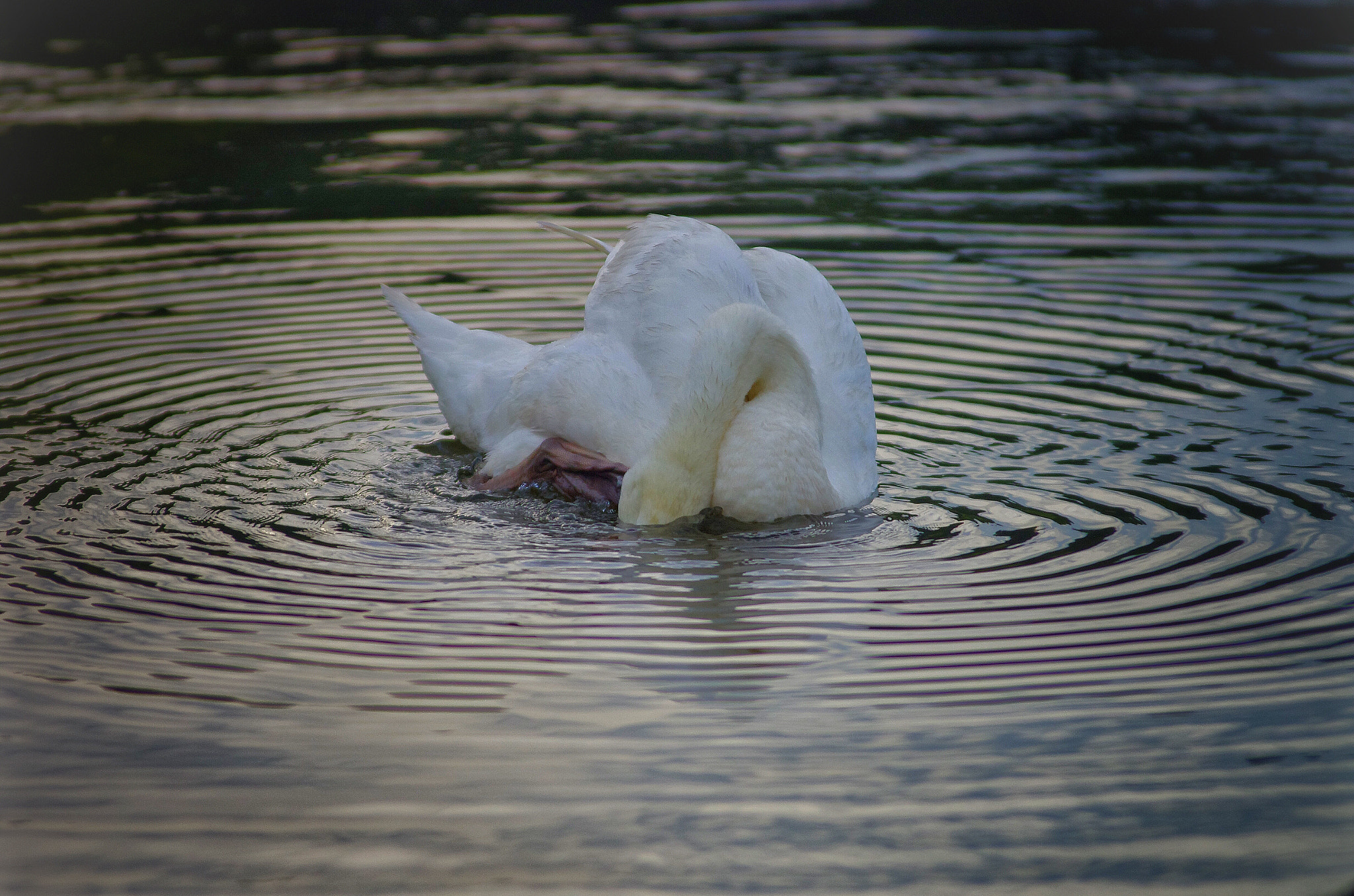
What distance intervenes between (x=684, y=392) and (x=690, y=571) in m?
0.86

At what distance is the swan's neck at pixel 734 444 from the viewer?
583cm

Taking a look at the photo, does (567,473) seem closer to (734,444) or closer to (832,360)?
(734,444)

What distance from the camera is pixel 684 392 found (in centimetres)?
589

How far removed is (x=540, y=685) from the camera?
4.38 metres

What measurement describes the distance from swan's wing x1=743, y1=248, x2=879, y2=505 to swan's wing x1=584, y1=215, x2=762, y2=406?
130 mm

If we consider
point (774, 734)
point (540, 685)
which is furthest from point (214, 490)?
point (774, 734)

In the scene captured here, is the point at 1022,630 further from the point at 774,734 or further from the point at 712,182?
the point at 712,182

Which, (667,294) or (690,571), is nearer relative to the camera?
(690,571)

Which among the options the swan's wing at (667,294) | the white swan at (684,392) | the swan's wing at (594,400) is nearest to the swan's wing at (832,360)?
the white swan at (684,392)

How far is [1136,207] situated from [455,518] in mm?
6733

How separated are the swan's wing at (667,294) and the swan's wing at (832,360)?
0.13m

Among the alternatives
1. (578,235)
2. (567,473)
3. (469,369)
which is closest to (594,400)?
(567,473)

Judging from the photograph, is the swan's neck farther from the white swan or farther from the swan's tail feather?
the swan's tail feather

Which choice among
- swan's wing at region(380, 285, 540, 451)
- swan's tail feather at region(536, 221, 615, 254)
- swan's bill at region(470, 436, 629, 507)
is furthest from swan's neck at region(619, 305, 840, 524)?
swan's tail feather at region(536, 221, 615, 254)
